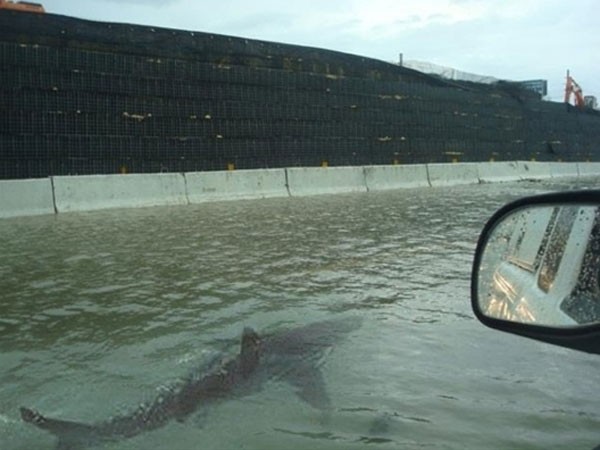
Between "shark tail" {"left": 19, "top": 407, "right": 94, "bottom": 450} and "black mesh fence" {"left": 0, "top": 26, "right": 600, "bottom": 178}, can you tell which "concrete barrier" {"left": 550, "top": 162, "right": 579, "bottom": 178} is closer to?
"black mesh fence" {"left": 0, "top": 26, "right": 600, "bottom": 178}

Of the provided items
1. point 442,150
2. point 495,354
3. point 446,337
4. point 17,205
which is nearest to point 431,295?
point 446,337

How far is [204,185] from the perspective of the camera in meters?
18.1

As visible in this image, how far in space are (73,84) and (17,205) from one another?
177 inches

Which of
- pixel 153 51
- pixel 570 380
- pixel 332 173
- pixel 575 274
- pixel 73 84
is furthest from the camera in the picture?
pixel 332 173

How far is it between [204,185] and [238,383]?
47.6 ft

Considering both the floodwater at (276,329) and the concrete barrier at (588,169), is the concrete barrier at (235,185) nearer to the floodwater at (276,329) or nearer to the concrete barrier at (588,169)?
the floodwater at (276,329)

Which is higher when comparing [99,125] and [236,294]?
[99,125]

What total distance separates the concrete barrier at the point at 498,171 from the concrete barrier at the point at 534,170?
1.50 ft

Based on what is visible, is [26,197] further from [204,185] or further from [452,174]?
[452,174]

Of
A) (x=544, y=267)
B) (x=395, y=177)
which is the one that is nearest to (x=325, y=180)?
(x=395, y=177)

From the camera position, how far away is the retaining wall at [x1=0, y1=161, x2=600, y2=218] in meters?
14.7

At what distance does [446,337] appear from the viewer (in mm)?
5016

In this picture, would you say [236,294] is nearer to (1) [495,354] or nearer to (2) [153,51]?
(1) [495,354]

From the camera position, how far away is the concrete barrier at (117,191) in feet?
50.1
